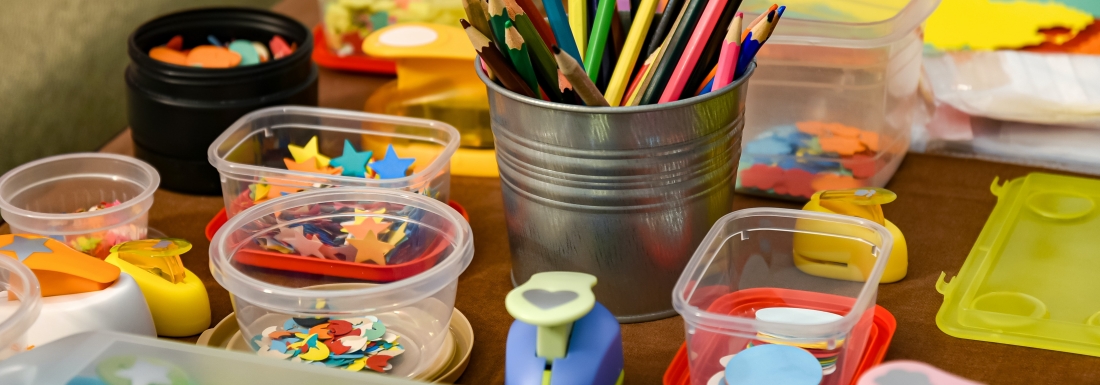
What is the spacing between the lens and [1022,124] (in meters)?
0.66

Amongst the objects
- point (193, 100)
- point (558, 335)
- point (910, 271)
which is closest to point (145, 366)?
point (558, 335)

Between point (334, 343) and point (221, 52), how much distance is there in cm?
30

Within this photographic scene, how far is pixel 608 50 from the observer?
1.67 feet

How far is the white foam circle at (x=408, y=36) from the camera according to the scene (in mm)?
669

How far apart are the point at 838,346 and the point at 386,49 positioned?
372 mm

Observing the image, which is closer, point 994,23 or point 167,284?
point 167,284

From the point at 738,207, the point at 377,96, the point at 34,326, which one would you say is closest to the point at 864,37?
the point at 738,207

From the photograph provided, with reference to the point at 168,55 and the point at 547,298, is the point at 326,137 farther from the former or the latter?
the point at 547,298

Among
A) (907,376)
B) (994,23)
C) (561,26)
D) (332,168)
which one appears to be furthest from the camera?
(994,23)

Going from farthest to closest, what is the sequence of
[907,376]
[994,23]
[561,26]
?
[994,23] → [561,26] → [907,376]

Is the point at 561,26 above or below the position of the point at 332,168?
above

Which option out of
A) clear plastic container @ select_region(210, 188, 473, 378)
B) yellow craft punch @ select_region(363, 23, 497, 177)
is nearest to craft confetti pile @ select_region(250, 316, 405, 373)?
clear plastic container @ select_region(210, 188, 473, 378)

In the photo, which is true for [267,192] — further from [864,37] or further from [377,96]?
[864,37]

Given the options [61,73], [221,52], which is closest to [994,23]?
[221,52]
